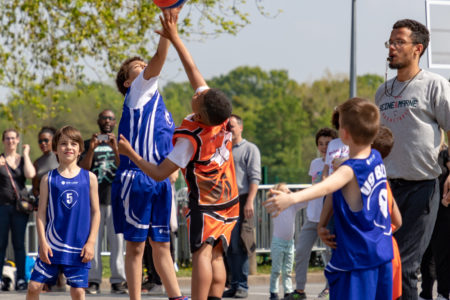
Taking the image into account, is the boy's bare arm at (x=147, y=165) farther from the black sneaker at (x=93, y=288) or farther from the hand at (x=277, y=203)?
the black sneaker at (x=93, y=288)

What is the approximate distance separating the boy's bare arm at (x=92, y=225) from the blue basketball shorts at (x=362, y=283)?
253 cm

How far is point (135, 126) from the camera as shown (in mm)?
6898

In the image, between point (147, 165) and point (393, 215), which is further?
point (147, 165)

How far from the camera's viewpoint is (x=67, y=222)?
6.99 meters

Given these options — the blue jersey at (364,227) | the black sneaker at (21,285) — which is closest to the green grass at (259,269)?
the black sneaker at (21,285)

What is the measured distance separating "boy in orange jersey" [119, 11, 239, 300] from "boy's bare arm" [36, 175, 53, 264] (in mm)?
1183

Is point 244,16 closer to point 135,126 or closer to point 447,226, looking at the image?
point 447,226

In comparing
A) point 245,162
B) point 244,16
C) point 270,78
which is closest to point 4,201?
point 245,162

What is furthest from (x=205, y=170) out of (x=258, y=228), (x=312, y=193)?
(x=258, y=228)

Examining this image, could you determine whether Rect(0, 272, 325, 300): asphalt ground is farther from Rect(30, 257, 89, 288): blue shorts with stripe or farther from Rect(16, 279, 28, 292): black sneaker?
Rect(30, 257, 89, 288): blue shorts with stripe

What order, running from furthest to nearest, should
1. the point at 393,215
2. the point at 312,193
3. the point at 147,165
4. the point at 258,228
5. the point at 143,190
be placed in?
1. the point at 258,228
2. the point at 143,190
3. the point at 147,165
4. the point at 393,215
5. the point at 312,193

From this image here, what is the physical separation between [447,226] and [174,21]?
4.59m

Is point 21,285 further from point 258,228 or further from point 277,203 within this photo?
point 277,203

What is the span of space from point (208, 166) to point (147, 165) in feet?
1.70
